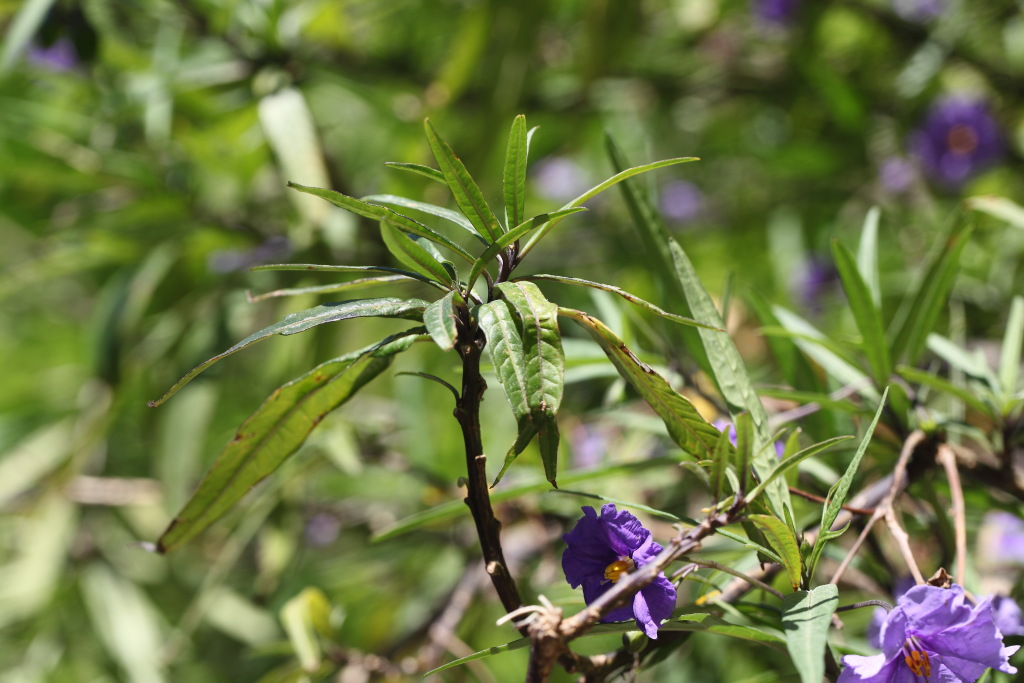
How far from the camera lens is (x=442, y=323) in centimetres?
37

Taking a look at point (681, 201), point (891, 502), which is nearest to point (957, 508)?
point (891, 502)

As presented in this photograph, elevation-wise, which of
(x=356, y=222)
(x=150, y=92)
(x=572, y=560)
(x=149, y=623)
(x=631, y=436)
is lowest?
(x=149, y=623)

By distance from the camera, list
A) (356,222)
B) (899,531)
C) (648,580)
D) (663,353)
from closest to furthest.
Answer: (648,580) → (899,531) → (663,353) → (356,222)

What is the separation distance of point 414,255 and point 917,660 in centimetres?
34

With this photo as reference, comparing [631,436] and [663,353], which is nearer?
[663,353]

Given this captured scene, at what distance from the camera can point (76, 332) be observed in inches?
70.4

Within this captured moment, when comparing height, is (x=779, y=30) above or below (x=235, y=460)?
above

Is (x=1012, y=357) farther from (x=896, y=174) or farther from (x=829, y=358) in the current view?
(x=896, y=174)

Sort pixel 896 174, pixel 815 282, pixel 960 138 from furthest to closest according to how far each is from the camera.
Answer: pixel 815 282 < pixel 896 174 < pixel 960 138

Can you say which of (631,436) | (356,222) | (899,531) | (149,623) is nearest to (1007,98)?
(631,436)

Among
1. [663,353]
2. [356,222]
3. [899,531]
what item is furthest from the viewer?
[356,222]

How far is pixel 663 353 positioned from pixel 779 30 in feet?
3.50

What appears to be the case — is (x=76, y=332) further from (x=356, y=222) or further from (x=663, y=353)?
(x=663, y=353)

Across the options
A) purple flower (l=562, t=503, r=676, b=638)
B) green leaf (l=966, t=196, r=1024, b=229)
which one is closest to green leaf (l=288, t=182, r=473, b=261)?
purple flower (l=562, t=503, r=676, b=638)
